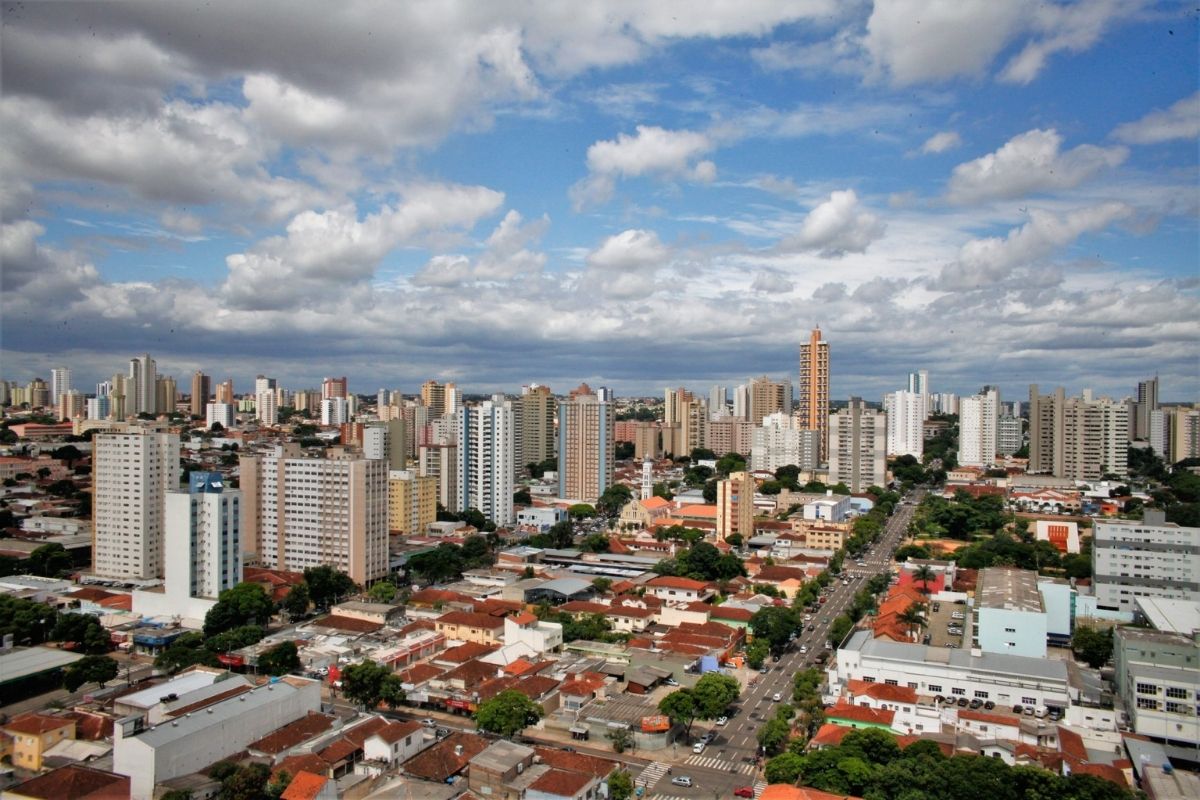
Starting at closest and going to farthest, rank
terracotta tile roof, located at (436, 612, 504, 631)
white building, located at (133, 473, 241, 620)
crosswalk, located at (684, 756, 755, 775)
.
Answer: crosswalk, located at (684, 756, 755, 775) < terracotta tile roof, located at (436, 612, 504, 631) < white building, located at (133, 473, 241, 620)

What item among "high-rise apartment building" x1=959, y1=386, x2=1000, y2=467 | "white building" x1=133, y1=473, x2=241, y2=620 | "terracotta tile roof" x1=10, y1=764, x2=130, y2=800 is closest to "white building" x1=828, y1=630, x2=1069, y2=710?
"terracotta tile roof" x1=10, y1=764, x2=130, y2=800

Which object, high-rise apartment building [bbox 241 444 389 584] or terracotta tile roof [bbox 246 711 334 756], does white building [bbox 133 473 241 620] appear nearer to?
high-rise apartment building [bbox 241 444 389 584]

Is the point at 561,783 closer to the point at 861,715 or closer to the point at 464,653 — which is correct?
the point at 861,715

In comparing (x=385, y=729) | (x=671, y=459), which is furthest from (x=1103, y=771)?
(x=671, y=459)

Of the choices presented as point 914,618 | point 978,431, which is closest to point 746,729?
point 914,618

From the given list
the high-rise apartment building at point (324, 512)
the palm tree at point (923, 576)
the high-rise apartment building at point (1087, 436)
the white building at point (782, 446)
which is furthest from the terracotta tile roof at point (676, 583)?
the high-rise apartment building at point (1087, 436)

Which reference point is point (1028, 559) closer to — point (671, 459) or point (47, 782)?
point (47, 782)

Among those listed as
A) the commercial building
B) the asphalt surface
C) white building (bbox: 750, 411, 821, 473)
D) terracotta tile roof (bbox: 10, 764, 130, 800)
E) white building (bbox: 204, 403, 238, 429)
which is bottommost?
the asphalt surface
